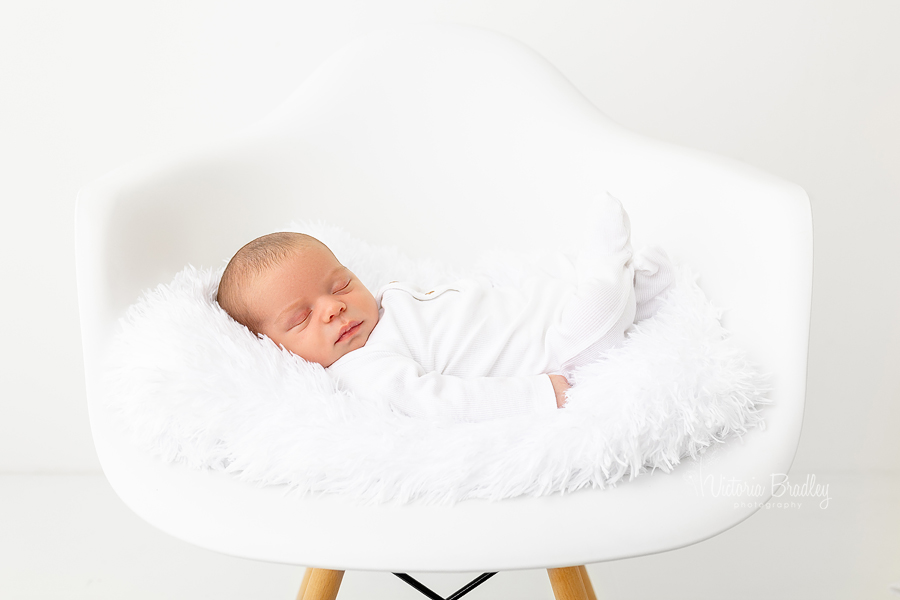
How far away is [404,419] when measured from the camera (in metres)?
0.74

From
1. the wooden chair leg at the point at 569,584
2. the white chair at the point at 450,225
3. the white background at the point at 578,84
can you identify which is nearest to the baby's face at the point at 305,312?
the white chair at the point at 450,225

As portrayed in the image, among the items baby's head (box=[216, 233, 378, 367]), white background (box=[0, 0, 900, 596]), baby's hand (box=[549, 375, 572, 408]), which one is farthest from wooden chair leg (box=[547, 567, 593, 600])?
white background (box=[0, 0, 900, 596])

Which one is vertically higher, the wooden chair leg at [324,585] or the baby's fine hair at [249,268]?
the baby's fine hair at [249,268]

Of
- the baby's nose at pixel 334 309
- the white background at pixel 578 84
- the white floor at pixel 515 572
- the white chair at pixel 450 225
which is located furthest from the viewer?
the white background at pixel 578 84

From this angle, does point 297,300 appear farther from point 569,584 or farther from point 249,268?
point 569,584

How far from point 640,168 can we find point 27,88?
1.20 metres

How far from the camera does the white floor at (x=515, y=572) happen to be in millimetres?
1281

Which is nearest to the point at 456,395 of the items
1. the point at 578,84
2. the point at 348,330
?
the point at 348,330

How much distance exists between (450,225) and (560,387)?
0.49 m

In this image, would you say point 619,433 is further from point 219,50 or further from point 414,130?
point 219,50

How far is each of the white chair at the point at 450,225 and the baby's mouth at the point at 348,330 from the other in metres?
0.26

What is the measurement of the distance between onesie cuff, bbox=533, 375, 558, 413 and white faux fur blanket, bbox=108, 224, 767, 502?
0.9 inches

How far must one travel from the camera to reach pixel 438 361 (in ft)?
3.06

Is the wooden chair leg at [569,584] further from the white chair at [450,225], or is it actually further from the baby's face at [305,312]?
the baby's face at [305,312]
